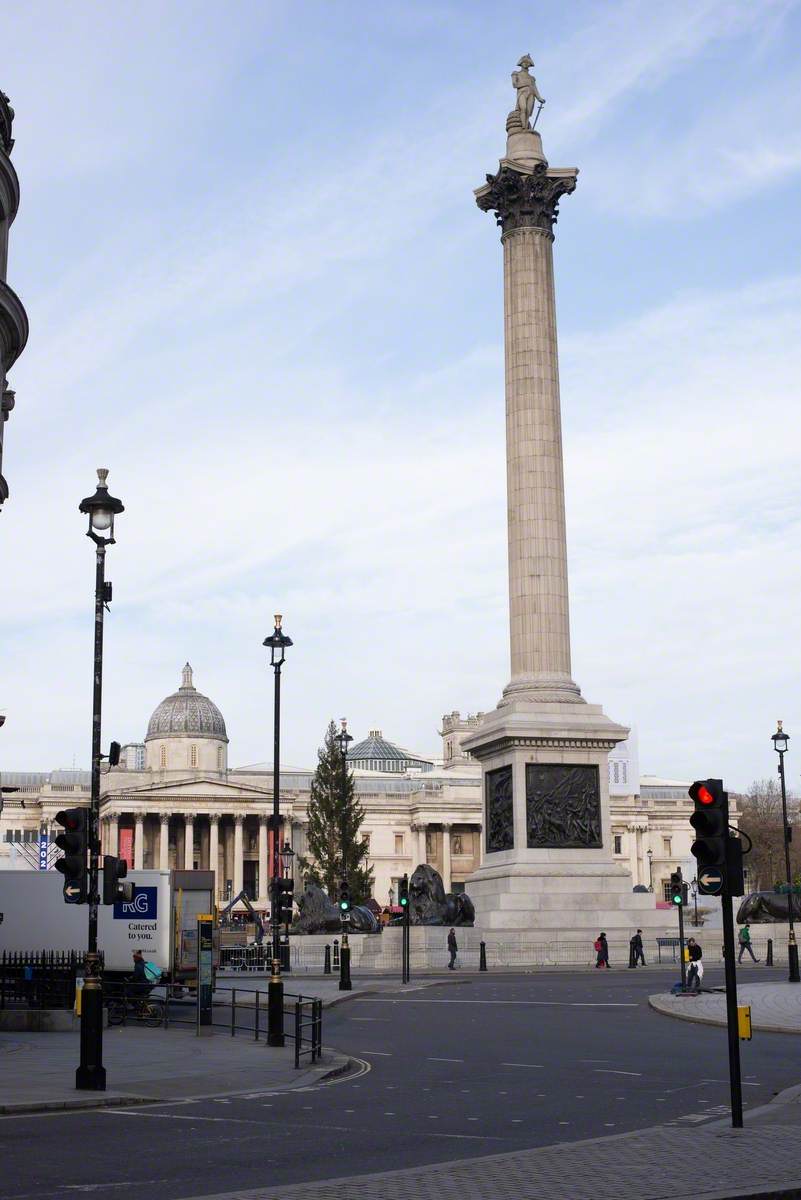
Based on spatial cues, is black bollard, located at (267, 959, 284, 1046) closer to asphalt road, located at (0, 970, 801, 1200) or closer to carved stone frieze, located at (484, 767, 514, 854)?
asphalt road, located at (0, 970, 801, 1200)

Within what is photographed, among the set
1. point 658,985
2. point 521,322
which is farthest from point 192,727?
point 658,985

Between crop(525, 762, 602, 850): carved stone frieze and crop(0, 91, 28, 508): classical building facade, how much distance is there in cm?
3424

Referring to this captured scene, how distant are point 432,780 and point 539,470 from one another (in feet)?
428

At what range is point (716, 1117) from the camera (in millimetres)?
18781

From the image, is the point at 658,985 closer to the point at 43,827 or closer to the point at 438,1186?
the point at 438,1186

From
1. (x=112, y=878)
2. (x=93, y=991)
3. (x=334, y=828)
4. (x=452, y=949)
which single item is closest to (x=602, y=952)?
(x=452, y=949)

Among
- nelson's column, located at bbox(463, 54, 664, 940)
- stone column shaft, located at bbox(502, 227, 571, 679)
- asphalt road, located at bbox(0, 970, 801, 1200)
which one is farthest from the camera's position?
stone column shaft, located at bbox(502, 227, 571, 679)

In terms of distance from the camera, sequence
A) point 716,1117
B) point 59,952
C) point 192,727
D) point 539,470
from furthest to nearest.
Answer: point 192,727 → point 539,470 → point 59,952 → point 716,1117

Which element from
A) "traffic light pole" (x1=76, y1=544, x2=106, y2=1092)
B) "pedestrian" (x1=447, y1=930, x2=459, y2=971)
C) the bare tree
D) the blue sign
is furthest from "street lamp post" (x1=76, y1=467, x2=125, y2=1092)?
the bare tree

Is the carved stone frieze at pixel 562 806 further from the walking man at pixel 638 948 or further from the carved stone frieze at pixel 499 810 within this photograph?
the walking man at pixel 638 948

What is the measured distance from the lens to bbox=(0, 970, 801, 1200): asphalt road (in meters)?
15.0

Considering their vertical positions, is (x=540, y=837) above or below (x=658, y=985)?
above

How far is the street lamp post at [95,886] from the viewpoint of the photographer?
21781 millimetres

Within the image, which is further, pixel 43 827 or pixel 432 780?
pixel 432 780
